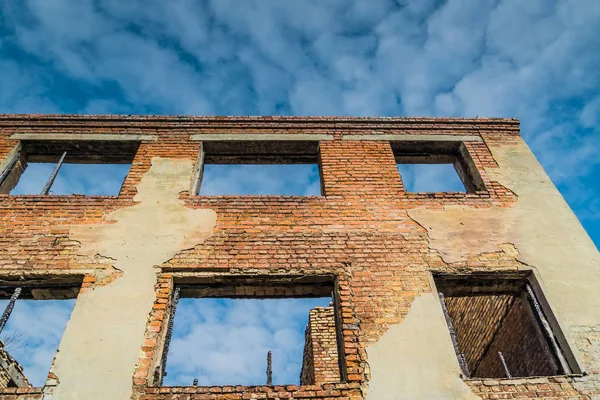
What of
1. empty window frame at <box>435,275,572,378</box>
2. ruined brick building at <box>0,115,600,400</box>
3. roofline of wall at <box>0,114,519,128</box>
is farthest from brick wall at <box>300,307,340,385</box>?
roofline of wall at <box>0,114,519,128</box>

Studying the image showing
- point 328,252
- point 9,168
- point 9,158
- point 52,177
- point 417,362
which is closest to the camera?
point 417,362

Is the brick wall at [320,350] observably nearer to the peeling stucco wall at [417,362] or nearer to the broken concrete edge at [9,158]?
the peeling stucco wall at [417,362]

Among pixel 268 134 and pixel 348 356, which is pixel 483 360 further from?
pixel 268 134

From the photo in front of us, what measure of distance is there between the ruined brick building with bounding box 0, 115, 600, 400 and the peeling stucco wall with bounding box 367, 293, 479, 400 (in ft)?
0.05

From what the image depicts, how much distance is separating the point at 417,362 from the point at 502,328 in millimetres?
3471

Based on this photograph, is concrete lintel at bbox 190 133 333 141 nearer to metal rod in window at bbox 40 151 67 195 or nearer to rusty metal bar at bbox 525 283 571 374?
metal rod in window at bbox 40 151 67 195

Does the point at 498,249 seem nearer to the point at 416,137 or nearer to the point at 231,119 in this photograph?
the point at 416,137

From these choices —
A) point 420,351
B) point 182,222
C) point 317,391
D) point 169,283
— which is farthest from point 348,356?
point 182,222

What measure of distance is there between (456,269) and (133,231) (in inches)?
173

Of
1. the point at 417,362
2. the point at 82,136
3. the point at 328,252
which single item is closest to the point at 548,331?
the point at 417,362

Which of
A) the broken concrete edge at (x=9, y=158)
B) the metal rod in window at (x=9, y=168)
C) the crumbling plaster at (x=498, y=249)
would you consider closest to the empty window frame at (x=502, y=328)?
the crumbling plaster at (x=498, y=249)

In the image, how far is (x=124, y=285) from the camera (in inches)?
203

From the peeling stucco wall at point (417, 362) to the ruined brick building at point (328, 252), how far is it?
0.02 meters

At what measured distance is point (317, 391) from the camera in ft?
14.2
